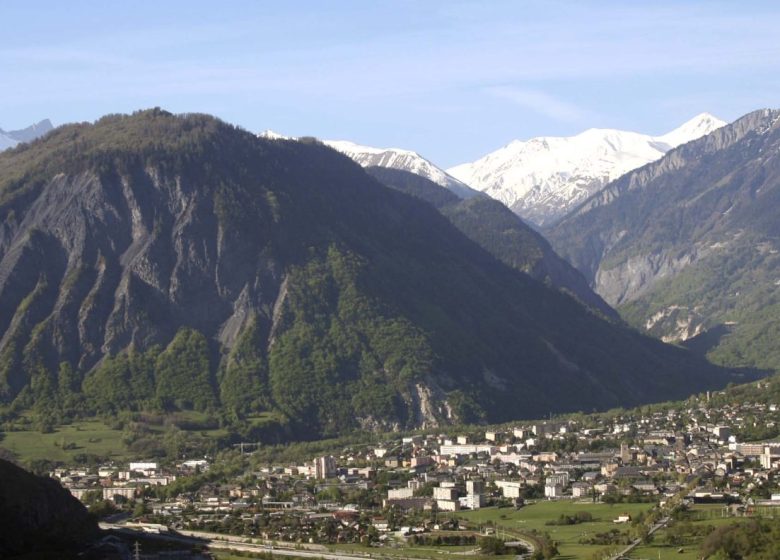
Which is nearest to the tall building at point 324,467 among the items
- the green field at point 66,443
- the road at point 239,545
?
the green field at point 66,443

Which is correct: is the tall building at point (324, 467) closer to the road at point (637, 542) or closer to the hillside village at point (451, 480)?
the hillside village at point (451, 480)

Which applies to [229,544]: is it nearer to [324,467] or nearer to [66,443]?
[324,467]

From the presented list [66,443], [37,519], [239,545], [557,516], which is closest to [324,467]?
[66,443]

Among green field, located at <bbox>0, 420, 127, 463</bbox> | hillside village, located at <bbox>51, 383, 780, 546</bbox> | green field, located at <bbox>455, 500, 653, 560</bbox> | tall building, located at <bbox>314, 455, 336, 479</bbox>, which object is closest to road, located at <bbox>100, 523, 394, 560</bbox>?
hillside village, located at <bbox>51, 383, 780, 546</bbox>

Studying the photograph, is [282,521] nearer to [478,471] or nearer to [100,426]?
[478,471]

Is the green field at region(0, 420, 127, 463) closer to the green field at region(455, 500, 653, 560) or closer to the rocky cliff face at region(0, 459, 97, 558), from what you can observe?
the green field at region(455, 500, 653, 560)

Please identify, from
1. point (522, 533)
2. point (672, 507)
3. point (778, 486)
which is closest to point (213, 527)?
point (522, 533)
